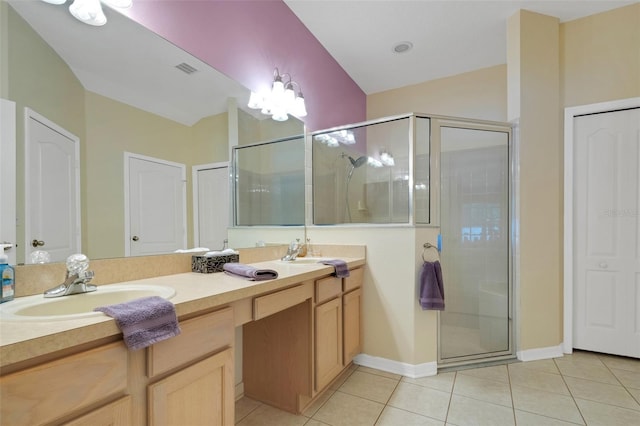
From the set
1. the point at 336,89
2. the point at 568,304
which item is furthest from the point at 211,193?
the point at 568,304

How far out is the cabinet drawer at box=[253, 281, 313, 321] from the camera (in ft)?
4.36

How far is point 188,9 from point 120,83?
681 mm

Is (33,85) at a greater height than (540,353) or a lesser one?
greater

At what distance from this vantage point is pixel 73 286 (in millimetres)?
1050

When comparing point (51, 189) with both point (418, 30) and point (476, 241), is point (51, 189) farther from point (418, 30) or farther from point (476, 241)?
point (418, 30)

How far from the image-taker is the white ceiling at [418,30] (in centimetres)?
248

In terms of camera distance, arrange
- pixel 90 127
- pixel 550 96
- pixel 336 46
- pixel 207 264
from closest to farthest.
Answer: pixel 90 127, pixel 207 264, pixel 550 96, pixel 336 46

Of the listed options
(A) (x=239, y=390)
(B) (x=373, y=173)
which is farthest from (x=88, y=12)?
(B) (x=373, y=173)

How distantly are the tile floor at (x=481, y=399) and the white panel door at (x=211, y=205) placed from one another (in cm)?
103

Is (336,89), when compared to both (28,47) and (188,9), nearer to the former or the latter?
(188,9)

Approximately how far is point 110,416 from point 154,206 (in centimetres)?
91

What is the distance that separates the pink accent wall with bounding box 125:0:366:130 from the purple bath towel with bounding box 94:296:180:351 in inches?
52.9

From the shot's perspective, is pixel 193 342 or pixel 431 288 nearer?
pixel 193 342

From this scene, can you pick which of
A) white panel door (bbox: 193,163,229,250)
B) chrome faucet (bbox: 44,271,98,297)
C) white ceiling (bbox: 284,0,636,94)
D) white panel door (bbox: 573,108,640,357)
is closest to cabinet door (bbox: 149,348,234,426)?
chrome faucet (bbox: 44,271,98,297)
